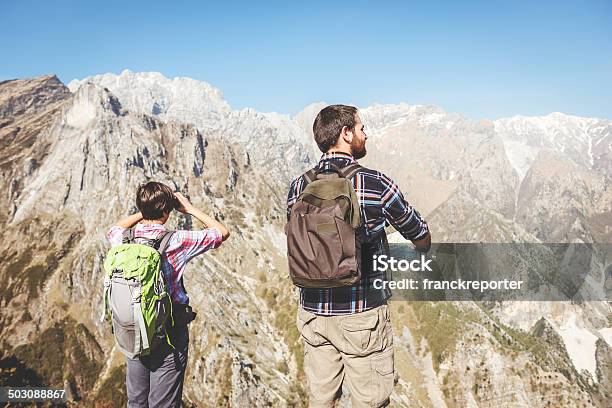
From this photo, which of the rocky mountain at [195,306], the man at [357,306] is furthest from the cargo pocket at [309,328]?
the rocky mountain at [195,306]

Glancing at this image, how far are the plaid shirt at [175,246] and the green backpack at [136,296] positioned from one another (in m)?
0.38

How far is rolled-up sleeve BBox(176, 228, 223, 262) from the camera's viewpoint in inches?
282

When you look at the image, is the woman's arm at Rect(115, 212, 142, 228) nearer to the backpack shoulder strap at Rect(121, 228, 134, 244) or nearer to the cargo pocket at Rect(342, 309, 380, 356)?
the backpack shoulder strap at Rect(121, 228, 134, 244)

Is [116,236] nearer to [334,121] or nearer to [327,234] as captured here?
A: [327,234]

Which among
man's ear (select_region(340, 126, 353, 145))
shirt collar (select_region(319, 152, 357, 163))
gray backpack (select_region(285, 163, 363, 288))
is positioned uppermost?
man's ear (select_region(340, 126, 353, 145))

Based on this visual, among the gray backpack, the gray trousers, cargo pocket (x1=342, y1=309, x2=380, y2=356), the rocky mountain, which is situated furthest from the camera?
the rocky mountain

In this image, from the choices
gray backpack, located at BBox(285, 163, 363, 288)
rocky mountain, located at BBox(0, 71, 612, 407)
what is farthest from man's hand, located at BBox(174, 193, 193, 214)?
rocky mountain, located at BBox(0, 71, 612, 407)

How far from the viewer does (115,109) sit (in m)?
187

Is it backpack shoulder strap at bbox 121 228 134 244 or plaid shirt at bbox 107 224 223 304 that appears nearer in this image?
backpack shoulder strap at bbox 121 228 134 244

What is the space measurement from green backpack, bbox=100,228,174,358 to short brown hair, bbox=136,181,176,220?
64 cm

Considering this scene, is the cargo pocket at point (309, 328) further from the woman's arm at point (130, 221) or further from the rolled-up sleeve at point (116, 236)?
the woman's arm at point (130, 221)

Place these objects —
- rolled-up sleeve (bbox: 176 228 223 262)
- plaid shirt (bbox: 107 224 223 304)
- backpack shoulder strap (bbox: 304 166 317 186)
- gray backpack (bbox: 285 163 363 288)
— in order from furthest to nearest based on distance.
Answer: rolled-up sleeve (bbox: 176 228 223 262) < plaid shirt (bbox: 107 224 223 304) < backpack shoulder strap (bbox: 304 166 317 186) < gray backpack (bbox: 285 163 363 288)

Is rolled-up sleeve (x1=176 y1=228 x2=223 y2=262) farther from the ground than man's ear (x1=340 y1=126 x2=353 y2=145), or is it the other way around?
man's ear (x1=340 y1=126 x2=353 y2=145)

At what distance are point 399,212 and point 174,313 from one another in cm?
437
